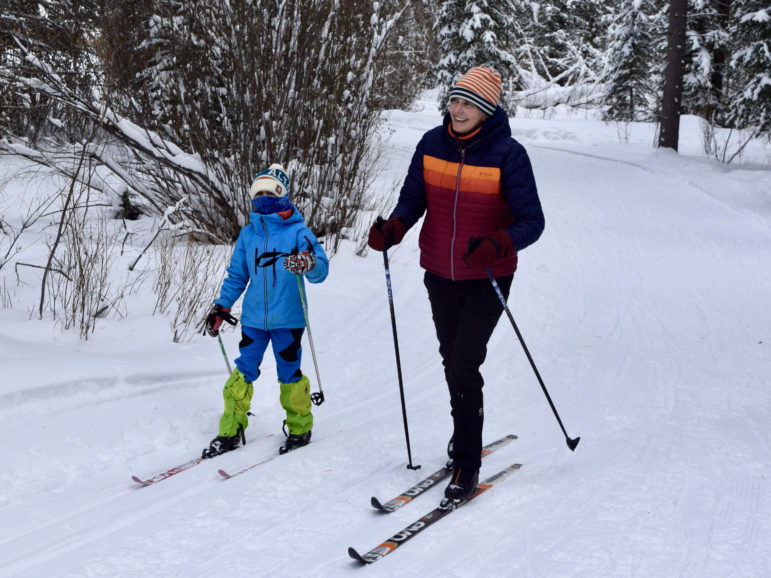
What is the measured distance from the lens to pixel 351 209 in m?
8.95

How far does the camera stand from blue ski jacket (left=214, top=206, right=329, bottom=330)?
3.88 m

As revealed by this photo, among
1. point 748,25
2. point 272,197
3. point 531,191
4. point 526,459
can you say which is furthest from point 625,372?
point 748,25

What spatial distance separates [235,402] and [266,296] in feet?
2.07

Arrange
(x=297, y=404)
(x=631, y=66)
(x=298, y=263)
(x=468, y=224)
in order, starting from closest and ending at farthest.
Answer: (x=468, y=224) < (x=298, y=263) < (x=297, y=404) < (x=631, y=66)

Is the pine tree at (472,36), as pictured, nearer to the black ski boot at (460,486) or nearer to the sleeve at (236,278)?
the sleeve at (236,278)

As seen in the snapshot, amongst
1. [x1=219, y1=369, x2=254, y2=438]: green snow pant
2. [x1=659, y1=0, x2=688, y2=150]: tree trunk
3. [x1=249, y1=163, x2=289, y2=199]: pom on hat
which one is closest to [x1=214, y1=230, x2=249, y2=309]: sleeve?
[x1=249, y1=163, x2=289, y2=199]: pom on hat

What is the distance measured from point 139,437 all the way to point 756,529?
3.16 metres

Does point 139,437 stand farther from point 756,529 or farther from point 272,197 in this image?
point 756,529

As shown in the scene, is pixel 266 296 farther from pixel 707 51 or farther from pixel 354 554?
pixel 707 51

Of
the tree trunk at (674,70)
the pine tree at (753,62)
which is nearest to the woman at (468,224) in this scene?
the pine tree at (753,62)

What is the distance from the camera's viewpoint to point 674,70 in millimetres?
17219

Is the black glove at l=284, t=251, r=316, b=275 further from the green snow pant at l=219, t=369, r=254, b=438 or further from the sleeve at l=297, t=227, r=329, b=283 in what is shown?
the green snow pant at l=219, t=369, r=254, b=438

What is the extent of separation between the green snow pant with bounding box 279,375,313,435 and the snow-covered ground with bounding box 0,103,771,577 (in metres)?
0.13

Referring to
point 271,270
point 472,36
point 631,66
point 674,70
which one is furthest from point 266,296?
point 631,66
